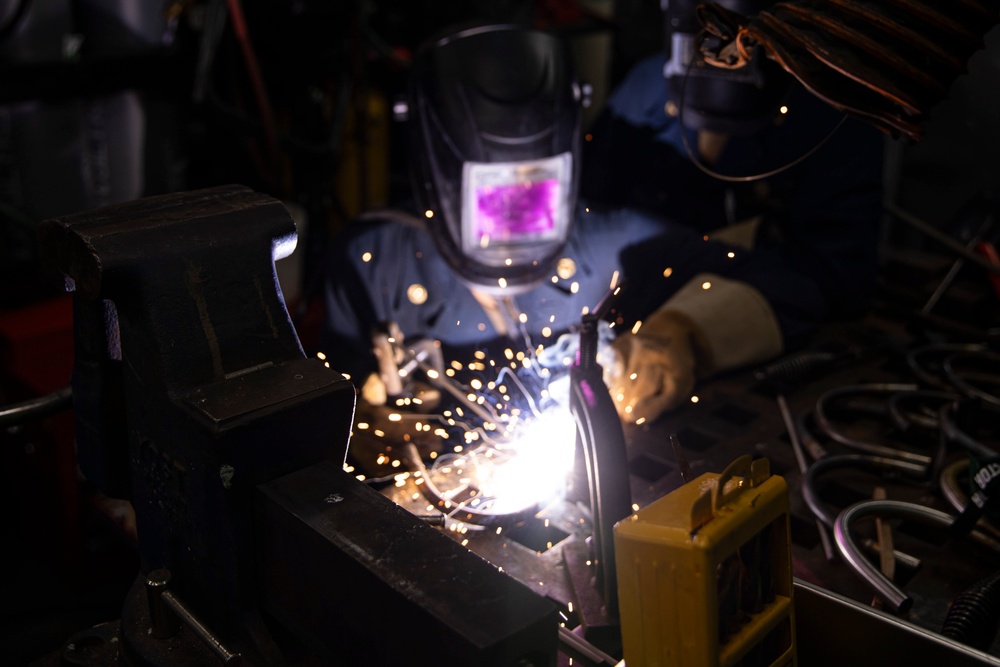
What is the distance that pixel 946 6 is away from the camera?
1.14 meters

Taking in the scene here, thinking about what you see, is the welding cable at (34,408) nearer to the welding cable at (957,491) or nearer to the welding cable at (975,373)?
the welding cable at (957,491)

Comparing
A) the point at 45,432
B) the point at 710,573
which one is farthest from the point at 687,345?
the point at 45,432

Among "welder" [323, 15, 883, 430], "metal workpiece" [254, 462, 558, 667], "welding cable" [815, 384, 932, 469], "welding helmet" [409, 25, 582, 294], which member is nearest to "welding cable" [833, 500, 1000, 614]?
"welding cable" [815, 384, 932, 469]

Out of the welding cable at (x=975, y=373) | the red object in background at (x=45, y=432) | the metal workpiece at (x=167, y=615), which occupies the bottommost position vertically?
the red object in background at (x=45, y=432)

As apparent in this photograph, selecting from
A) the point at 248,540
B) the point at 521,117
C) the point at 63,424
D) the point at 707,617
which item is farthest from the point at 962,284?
the point at 63,424

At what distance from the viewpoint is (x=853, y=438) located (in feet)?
5.80

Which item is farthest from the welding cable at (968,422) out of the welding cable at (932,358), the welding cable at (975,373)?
the welding cable at (932,358)

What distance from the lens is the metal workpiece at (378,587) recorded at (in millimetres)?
767

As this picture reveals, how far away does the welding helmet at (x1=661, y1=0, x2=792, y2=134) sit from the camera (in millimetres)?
1645

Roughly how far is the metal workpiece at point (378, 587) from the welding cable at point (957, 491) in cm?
95

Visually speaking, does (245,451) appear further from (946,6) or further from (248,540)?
(946,6)

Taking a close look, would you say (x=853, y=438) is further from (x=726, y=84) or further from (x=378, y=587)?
(x=378, y=587)

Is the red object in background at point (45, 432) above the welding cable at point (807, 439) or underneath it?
underneath

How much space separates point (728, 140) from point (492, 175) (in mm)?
723
